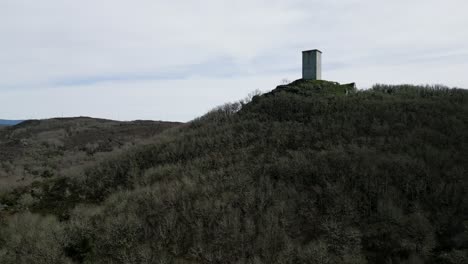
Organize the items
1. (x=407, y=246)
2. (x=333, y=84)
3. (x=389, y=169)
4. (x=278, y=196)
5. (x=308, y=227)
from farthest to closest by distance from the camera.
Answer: (x=333, y=84), (x=389, y=169), (x=278, y=196), (x=308, y=227), (x=407, y=246)

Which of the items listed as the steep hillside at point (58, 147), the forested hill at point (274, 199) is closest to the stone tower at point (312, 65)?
the forested hill at point (274, 199)

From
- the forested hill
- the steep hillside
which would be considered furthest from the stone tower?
the steep hillside

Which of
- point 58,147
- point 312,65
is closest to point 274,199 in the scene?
point 312,65

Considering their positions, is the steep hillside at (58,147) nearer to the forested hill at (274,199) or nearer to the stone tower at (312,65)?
the forested hill at (274,199)

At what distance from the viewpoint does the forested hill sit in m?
7.62

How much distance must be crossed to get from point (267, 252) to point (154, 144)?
33.0 ft

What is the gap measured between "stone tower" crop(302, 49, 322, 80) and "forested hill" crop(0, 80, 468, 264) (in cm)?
490

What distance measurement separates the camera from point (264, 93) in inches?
842

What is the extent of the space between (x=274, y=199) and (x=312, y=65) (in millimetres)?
12557

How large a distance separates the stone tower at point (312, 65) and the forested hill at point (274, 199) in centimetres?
490

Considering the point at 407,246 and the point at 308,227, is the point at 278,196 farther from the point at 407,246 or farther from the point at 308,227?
the point at 407,246

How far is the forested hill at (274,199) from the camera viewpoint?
7.62 metres

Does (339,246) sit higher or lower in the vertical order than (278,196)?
lower

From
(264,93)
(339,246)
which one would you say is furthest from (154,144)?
(339,246)
